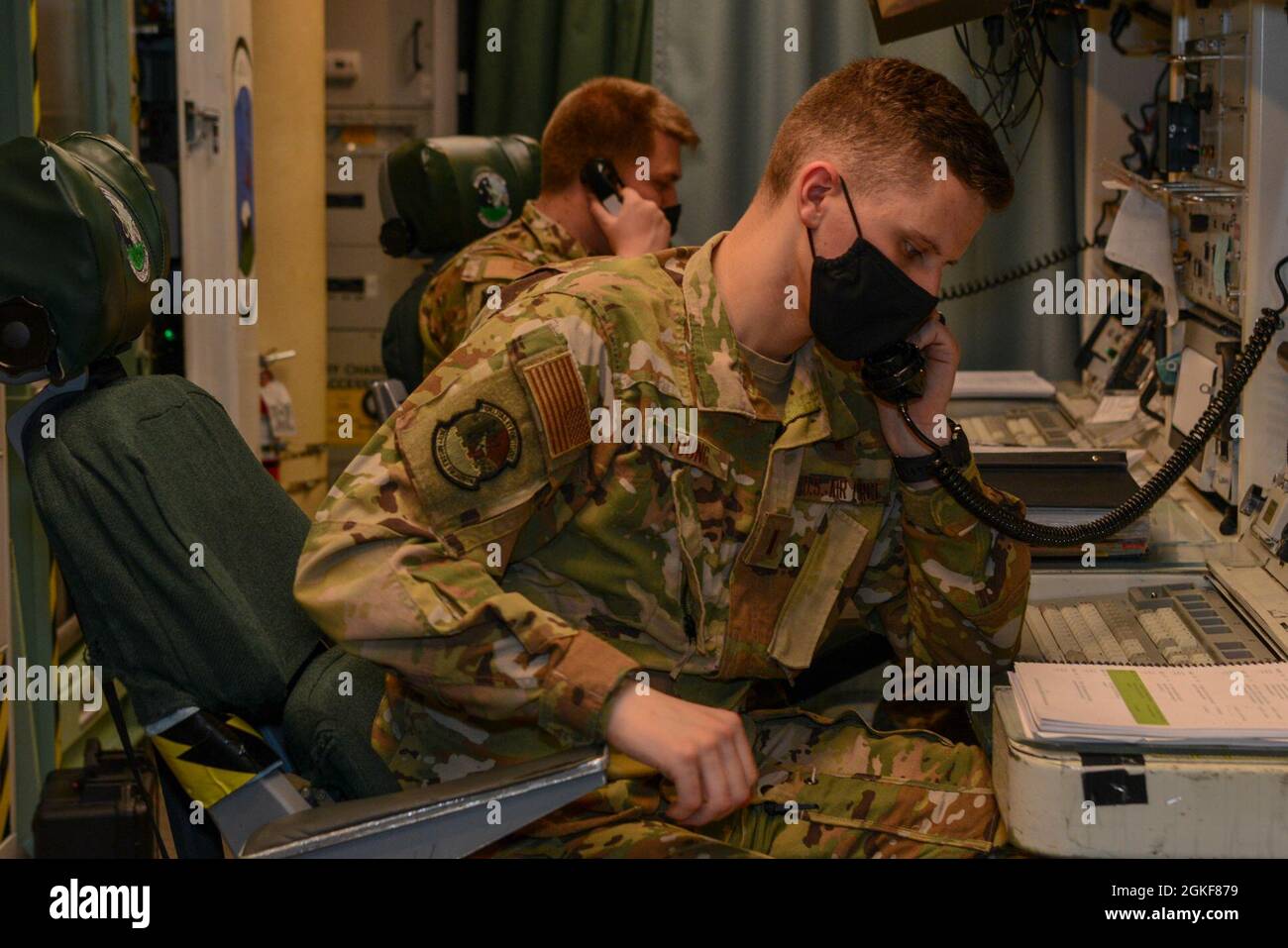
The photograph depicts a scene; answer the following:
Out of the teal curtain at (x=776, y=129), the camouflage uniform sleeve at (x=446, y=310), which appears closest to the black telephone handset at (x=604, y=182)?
the camouflage uniform sleeve at (x=446, y=310)

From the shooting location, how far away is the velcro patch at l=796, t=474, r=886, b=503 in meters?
1.41

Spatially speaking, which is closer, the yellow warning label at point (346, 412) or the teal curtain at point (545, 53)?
the teal curtain at point (545, 53)

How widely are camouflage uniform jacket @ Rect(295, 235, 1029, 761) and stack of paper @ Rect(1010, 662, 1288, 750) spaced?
9.3 inches

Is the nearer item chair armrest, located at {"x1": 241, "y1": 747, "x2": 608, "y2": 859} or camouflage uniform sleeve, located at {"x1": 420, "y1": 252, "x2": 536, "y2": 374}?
chair armrest, located at {"x1": 241, "y1": 747, "x2": 608, "y2": 859}

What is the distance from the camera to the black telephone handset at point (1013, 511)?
1.38 metres

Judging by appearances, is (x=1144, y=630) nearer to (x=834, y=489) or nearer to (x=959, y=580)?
(x=959, y=580)

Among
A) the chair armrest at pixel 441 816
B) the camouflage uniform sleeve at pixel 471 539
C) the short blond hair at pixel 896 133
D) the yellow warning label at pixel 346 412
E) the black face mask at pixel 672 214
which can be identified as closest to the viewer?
the chair armrest at pixel 441 816

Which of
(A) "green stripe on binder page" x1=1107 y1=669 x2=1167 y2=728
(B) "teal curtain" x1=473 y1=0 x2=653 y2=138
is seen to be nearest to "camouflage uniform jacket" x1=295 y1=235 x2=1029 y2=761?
(A) "green stripe on binder page" x1=1107 y1=669 x2=1167 y2=728

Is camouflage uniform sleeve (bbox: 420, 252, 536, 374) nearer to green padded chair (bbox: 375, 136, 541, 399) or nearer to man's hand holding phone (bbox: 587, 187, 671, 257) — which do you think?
green padded chair (bbox: 375, 136, 541, 399)

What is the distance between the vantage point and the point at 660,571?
4.33 feet

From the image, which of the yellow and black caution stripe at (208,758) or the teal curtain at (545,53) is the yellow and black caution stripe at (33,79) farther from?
the teal curtain at (545,53)
